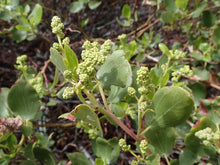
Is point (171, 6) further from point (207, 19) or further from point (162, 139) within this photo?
point (162, 139)

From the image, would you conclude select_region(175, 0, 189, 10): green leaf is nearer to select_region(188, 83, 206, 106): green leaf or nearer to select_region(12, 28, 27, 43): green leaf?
select_region(188, 83, 206, 106): green leaf

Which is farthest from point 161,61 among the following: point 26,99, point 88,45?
point 26,99

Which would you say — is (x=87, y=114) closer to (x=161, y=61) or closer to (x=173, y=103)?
(x=173, y=103)

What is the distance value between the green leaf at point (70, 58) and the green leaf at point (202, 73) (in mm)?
1153

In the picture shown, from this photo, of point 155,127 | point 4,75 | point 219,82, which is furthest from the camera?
point 4,75

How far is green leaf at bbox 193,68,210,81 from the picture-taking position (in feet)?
5.36

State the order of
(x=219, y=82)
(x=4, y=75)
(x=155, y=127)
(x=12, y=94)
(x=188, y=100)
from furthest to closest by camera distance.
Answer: (x=4, y=75)
(x=219, y=82)
(x=12, y=94)
(x=155, y=127)
(x=188, y=100)

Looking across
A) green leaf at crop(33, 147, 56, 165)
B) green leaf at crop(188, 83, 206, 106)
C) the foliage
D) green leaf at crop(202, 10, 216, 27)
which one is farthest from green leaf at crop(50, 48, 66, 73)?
green leaf at crop(202, 10, 216, 27)

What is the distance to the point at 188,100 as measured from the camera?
76 centimetres

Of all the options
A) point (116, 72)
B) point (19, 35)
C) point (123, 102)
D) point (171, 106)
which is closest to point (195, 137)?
point (171, 106)

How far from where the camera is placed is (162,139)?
1.03 metres

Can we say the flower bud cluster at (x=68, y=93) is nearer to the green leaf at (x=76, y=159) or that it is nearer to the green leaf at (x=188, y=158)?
the green leaf at (x=76, y=159)

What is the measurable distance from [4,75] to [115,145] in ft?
5.13

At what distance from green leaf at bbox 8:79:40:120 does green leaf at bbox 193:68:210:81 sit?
1.17m
